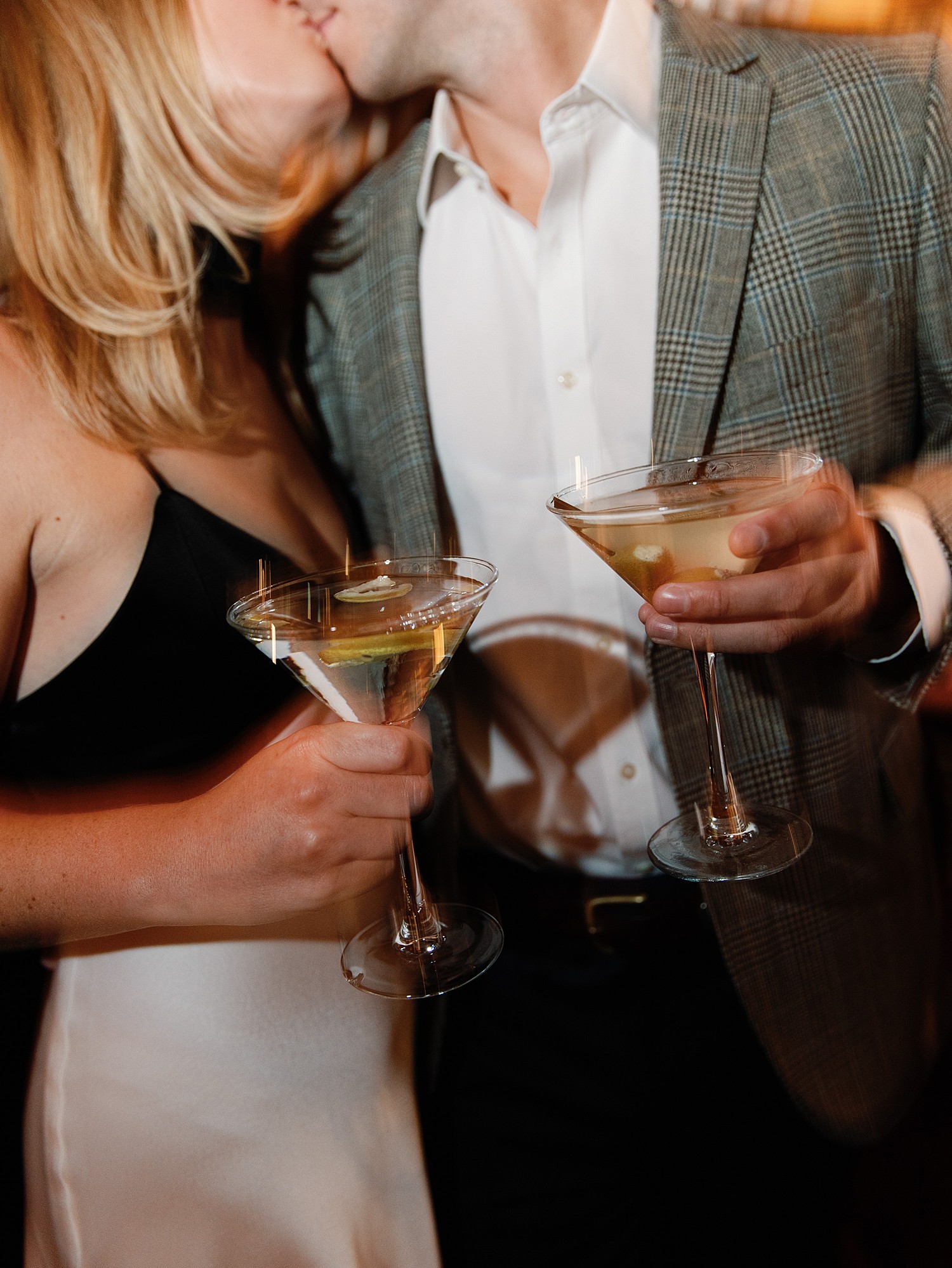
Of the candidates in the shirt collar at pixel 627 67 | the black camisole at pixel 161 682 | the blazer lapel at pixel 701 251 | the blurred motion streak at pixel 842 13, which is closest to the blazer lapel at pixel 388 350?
the shirt collar at pixel 627 67

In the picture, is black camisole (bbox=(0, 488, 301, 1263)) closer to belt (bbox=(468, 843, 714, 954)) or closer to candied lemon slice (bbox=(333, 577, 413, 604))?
candied lemon slice (bbox=(333, 577, 413, 604))

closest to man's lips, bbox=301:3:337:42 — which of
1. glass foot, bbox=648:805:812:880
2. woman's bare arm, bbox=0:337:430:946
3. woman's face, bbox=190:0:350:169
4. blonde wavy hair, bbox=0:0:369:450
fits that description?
woman's face, bbox=190:0:350:169

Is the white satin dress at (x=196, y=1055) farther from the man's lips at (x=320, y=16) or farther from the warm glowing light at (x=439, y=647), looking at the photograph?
the man's lips at (x=320, y=16)

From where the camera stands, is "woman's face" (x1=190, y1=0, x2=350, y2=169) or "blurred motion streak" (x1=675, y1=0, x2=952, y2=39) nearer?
"woman's face" (x1=190, y1=0, x2=350, y2=169)

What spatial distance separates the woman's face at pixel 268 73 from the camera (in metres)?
1.25

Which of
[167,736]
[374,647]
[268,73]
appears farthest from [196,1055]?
[268,73]

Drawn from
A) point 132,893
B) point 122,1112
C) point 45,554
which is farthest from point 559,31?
point 122,1112

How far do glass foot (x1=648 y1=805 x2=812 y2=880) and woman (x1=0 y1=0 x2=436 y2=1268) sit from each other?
30 cm

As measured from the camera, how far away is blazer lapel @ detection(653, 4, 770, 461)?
1201mm

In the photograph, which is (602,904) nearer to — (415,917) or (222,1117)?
(415,917)

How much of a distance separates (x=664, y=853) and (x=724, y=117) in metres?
0.93

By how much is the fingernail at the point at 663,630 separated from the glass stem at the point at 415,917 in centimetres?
33

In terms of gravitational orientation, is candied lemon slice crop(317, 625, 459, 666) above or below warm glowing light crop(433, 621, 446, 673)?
above

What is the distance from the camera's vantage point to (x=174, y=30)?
1.22m
